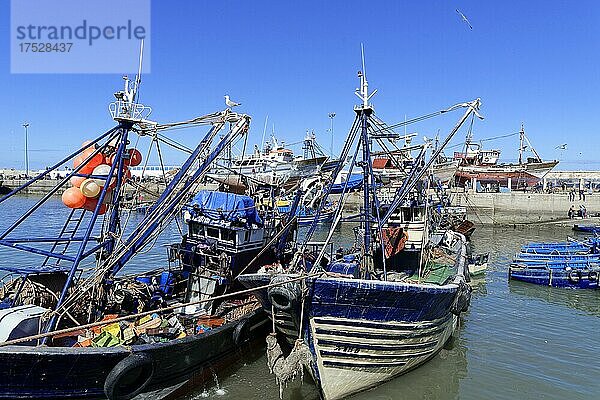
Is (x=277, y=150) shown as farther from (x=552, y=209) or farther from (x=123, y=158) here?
(x=123, y=158)

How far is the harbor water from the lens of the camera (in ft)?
39.6

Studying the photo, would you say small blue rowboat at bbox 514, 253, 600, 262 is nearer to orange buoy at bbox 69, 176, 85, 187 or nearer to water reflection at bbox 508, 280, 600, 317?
water reflection at bbox 508, 280, 600, 317

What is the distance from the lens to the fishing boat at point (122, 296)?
9.45 meters

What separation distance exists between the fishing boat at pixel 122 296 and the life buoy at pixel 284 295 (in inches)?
43.7

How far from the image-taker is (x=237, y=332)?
42.0 ft

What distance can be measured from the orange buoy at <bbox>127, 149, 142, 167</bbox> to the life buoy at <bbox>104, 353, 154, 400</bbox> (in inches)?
211

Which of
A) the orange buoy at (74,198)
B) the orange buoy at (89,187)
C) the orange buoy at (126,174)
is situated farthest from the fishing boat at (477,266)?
the orange buoy at (74,198)

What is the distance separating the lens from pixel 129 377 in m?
9.80

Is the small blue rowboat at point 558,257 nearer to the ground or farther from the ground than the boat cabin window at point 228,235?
nearer to the ground

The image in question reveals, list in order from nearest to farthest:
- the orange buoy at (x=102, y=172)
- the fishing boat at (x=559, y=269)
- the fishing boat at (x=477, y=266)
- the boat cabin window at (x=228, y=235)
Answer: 1. the orange buoy at (x=102, y=172)
2. the boat cabin window at (x=228, y=235)
3. the fishing boat at (x=559, y=269)
4. the fishing boat at (x=477, y=266)

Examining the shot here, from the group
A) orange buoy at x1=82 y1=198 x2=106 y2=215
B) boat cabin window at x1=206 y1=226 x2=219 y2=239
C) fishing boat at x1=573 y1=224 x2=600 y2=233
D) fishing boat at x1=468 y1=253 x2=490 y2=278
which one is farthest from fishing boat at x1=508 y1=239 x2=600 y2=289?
fishing boat at x1=573 y1=224 x2=600 y2=233

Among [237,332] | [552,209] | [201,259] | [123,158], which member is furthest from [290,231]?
[552,209]

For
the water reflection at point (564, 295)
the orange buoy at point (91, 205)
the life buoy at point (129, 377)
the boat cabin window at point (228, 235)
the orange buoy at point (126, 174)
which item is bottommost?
the water reflection at point (564, 295)

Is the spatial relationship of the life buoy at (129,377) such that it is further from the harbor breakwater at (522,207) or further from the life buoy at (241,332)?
the harbor breakwater at (522,207)
